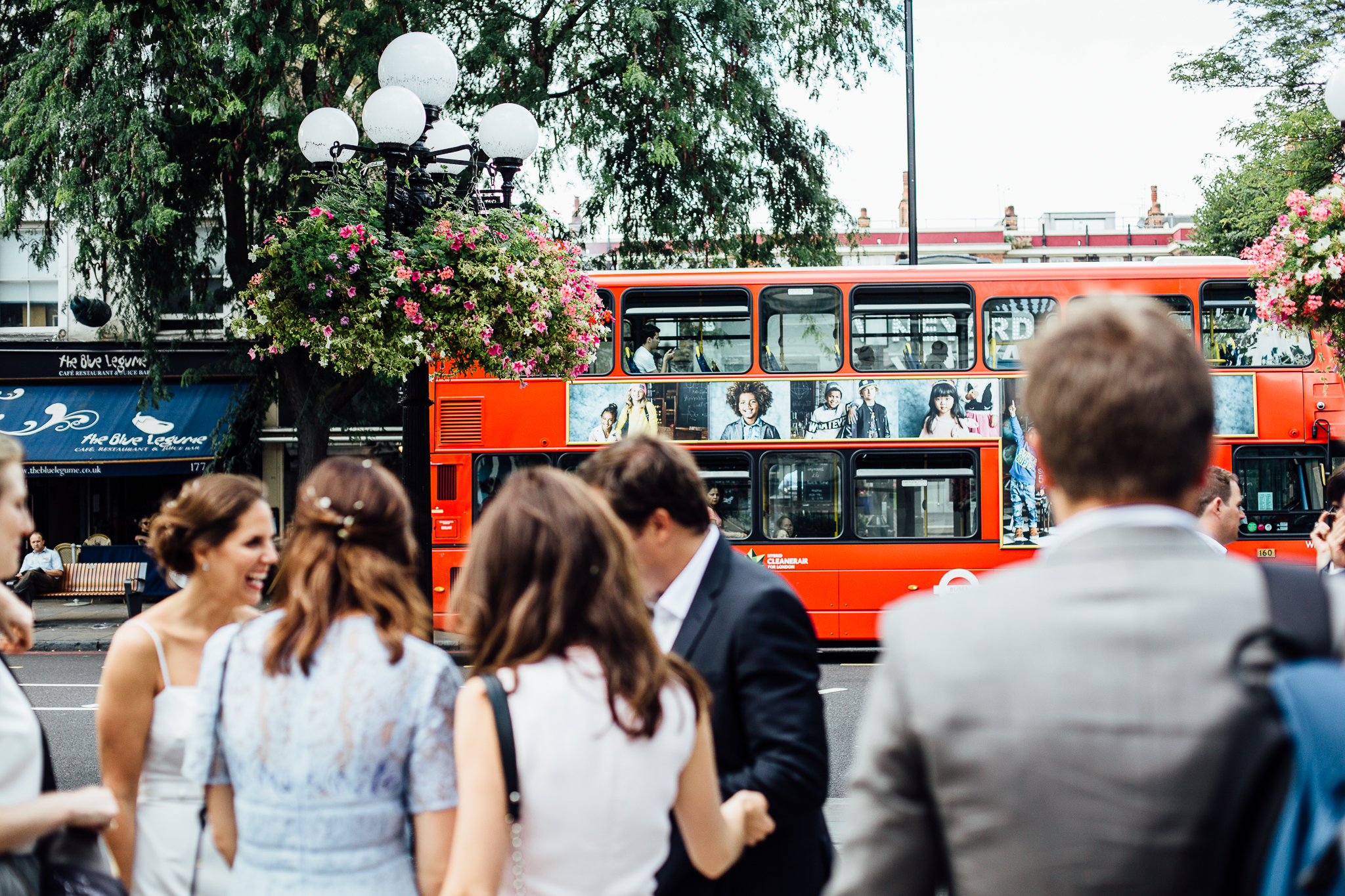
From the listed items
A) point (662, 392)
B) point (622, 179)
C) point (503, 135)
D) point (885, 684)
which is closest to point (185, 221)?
point (622, 179)

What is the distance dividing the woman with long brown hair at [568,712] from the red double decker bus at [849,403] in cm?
964

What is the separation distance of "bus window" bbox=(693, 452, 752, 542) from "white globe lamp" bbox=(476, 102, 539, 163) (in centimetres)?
474

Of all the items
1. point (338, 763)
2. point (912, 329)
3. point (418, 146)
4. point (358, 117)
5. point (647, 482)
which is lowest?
point (338, 763)

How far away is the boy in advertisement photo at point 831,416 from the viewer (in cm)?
1165

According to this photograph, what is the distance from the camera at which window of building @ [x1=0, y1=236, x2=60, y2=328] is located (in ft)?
66.1

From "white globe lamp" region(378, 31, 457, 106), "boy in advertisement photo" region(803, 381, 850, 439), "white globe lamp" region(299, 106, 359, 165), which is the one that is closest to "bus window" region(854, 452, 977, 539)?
"boy in advertisement photo" region(803, 381, 850, 439)

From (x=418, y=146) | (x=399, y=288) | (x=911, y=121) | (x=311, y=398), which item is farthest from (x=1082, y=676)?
(x=911, y=121)

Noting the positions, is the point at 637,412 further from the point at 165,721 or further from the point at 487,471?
the point at 165,721

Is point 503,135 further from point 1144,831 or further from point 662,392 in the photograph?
point 1144,831

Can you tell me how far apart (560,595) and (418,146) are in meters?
6.07

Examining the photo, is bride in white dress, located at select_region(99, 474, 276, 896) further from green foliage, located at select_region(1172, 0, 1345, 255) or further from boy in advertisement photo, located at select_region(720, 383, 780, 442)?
green foliage, located at select_region(1172, 0, 1345, 255)

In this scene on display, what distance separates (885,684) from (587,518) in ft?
2.42

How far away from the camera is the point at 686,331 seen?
11.8m

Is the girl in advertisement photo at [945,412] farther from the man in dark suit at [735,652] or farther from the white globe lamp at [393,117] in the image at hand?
the man in dark suit at [735,652]
